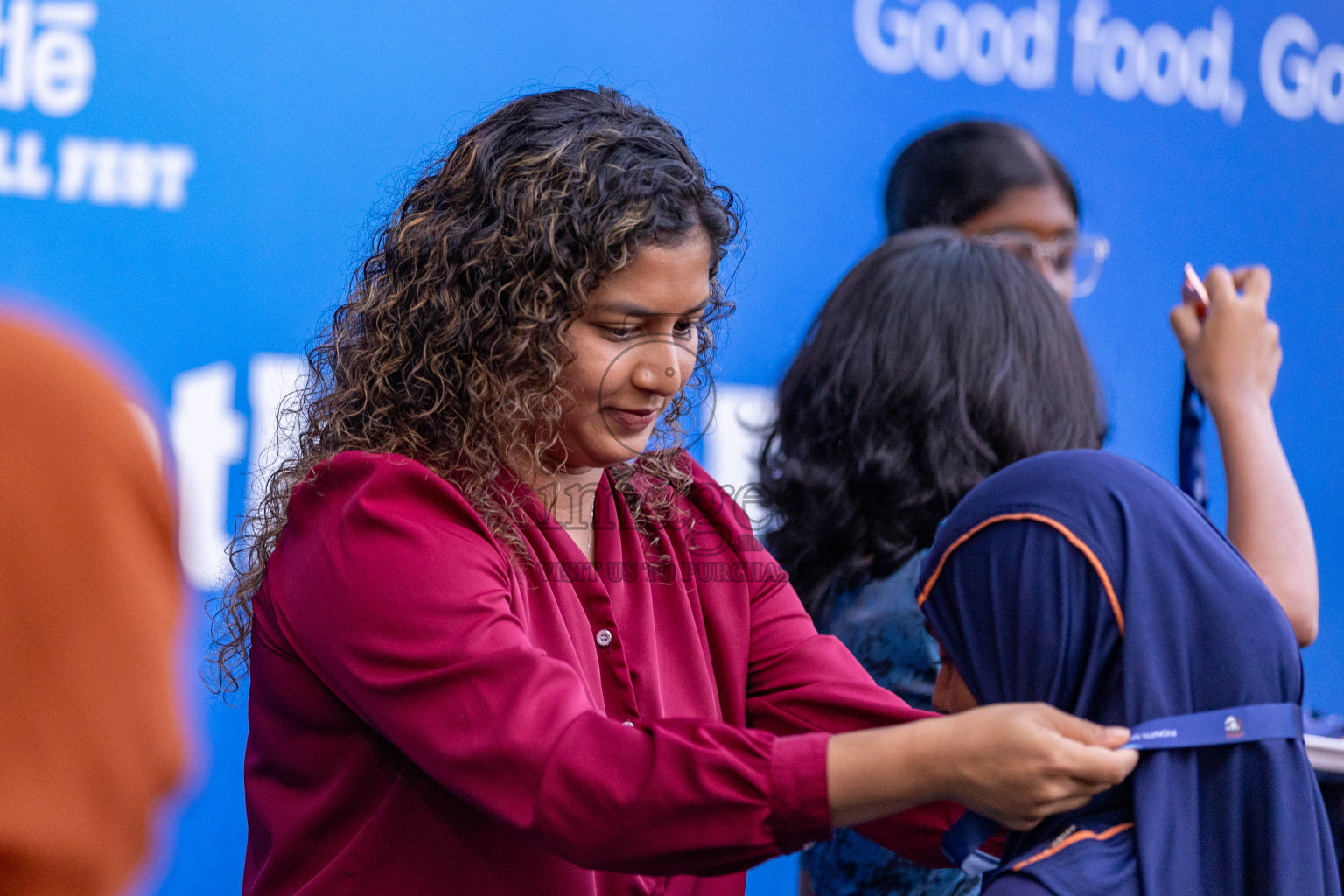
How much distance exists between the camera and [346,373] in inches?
54.2

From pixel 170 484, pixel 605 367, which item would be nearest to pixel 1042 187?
pixel 605 367

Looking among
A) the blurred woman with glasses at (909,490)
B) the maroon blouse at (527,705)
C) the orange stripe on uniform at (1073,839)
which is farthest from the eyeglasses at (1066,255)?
the orange stripe on uniform at (1073,839)

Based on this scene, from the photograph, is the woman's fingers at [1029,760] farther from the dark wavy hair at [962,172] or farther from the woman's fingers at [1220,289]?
the dark wavy hair at [962,172]

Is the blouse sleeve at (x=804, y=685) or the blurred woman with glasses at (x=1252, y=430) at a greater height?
the blurred woman with glasses at (x=1252, y=430)

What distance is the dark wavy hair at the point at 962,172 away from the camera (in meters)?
2.65

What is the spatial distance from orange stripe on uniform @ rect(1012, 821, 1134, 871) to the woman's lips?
0.54 meters

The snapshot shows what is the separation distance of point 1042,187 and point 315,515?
200 cm

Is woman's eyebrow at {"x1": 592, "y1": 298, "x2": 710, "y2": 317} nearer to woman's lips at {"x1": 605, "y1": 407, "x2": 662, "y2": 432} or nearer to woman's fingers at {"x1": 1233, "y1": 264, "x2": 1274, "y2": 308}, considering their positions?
woman's lips at {"x1": 605, "y1": 407, "x2": 662, "y2": 432}

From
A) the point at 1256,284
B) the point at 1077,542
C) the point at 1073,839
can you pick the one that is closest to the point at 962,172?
the point at 1256,284

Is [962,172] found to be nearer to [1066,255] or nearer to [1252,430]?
[1066,255]

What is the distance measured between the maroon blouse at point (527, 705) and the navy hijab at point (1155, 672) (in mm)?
226

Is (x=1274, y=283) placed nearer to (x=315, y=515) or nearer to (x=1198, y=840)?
(x=1198, y=840)

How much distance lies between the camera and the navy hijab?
105cm

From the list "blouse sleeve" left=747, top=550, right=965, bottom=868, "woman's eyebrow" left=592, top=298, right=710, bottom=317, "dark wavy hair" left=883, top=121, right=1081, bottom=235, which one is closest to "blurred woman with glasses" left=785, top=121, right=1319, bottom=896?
"blouse sleeve" left=747, top=550, right=965, bottom=868
